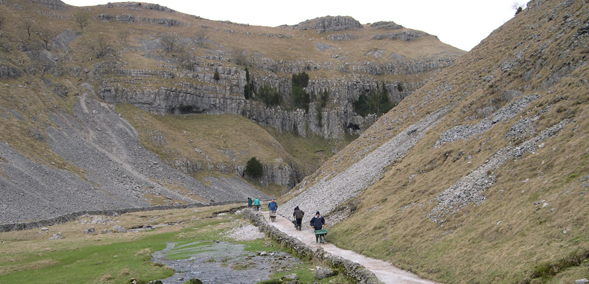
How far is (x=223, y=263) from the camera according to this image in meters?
30.2

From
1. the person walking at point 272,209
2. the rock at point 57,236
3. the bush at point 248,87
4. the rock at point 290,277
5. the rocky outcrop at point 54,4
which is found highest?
the rocky outcrop at point 54,4

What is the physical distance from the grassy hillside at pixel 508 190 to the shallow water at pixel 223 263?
18.2 ft

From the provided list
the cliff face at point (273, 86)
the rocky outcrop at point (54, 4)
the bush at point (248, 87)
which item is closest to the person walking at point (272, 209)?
the cliff face at point (273, 86)

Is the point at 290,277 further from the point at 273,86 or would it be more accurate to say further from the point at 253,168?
the point at 273,86

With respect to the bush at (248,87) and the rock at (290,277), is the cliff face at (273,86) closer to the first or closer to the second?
the bush at (248,87)

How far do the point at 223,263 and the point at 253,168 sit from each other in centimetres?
9100

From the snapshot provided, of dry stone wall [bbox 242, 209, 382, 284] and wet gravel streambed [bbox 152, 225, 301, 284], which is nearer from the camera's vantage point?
dry stone wall [bbox 242, 209, 382, 284]

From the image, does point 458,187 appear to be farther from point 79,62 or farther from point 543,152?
point 79,62

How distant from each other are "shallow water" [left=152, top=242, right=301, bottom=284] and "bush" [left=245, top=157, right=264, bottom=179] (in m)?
81.7

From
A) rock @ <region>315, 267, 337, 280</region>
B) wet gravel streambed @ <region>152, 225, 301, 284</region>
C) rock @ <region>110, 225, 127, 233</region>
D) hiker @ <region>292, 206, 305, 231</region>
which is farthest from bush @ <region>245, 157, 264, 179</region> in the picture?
rock @ <region>315, 267, 337, 280</region>

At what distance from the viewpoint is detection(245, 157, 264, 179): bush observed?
120819mm

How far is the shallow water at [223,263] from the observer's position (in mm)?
25609

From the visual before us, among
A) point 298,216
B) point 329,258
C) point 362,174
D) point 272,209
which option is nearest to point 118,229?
point 272,209

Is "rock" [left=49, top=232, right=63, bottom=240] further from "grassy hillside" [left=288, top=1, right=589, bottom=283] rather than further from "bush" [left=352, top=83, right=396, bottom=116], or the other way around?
"bush" [left=352, top=83, right=396, bottom=116]
